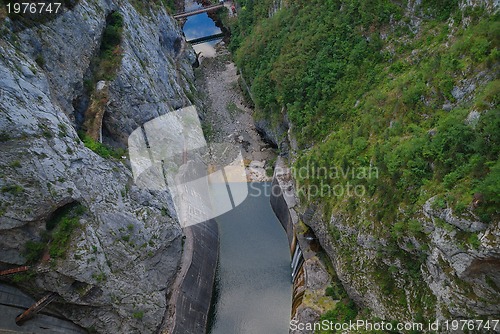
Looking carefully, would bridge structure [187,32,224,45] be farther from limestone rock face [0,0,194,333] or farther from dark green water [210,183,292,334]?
dark green water [210,183,292,334]

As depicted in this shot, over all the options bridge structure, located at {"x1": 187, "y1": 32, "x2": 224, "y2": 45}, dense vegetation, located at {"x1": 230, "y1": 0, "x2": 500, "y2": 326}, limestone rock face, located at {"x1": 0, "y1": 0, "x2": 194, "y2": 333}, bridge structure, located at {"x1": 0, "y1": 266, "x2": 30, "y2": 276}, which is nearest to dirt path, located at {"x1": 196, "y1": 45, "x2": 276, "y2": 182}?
dense vegetation, located at {"x1": 230, "y1": 0, "x2": 500, "y2": 326}

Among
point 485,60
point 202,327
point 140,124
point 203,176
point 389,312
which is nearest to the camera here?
point 485,60

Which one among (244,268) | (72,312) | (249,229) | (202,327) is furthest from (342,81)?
(72,312)

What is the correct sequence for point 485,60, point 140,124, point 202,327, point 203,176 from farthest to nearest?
point 203,176, point 140,124, point 202,327, point 485,60

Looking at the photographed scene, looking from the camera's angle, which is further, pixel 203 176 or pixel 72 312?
pixel 203 176

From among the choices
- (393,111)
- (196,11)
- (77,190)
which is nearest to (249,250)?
(77,190)

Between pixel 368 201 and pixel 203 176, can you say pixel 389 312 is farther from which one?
pixel 203 176

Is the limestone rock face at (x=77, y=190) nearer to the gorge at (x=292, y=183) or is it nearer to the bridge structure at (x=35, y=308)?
the gorge at (x=292, y=183)

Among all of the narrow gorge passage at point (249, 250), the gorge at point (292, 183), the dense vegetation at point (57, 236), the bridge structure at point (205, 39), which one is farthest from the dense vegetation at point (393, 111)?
the bridge structure at point (205, 39)
